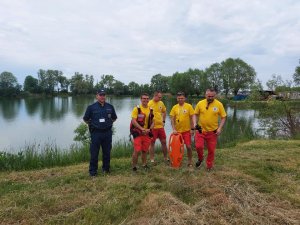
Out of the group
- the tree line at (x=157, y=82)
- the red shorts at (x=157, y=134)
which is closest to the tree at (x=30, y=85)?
the tree line at (x=157, y=82)

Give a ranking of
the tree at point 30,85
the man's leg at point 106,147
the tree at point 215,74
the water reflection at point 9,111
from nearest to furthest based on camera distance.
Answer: the man's leg at point 106,147, the water reflection at point 9,111, the tree at point 215,74, the tree at point 30,85

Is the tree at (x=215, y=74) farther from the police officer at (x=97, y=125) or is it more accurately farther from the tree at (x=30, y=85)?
the police officer at (x=97, y=125)

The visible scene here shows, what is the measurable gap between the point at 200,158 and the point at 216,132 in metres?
0.70

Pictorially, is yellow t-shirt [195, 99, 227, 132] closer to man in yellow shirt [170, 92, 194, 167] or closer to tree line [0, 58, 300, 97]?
man in yellow shirt [170, 92, 194, 167]

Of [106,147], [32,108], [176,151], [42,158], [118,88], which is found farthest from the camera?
[118,88]

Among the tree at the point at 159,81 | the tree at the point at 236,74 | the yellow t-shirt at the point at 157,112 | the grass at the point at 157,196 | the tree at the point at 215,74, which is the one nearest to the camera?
the grass at the point at 157,196

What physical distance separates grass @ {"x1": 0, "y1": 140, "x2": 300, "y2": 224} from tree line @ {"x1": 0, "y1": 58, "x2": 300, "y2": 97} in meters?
52.8

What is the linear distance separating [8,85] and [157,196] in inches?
3608

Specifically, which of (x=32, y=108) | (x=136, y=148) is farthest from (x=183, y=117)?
(x=32, y=108)

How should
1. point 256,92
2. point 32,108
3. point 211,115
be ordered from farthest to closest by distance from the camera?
point 32,108
point 256,92
point 211,115

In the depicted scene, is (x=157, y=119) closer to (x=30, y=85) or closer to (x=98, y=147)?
(x=98, y=147)

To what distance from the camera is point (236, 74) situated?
2958 inches

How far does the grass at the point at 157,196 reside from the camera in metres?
3.90

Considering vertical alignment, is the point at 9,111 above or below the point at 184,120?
below
